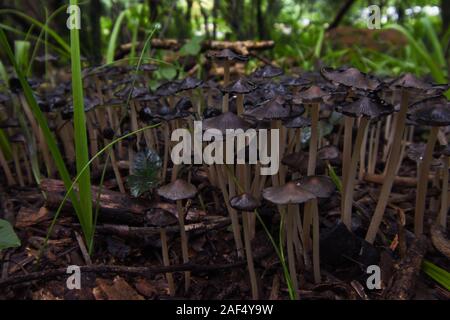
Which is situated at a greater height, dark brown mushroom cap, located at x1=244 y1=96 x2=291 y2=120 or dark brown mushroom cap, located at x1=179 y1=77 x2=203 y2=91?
dark brown mushroom cap, located at x1=179 y1=77 x2=203 y2=91

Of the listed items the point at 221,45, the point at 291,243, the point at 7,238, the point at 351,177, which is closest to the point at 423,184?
the point at 351,177

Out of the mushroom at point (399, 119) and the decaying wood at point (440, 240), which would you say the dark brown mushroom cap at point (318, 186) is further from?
the decaying wood at point (440, 240)

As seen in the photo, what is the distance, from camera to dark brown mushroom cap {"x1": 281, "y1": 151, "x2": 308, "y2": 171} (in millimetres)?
1823

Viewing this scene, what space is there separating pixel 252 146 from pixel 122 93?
914 mm

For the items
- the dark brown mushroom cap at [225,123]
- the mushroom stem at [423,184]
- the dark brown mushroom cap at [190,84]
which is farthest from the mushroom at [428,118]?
the dark brown mushroom cap at [190,84]

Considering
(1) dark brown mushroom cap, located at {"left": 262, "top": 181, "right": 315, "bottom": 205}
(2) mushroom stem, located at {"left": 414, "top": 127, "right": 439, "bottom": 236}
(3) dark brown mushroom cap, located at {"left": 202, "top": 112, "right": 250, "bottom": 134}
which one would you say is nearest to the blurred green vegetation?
(2) mushroom stem, located at {"left": 414, "top": 127, "right": 439, "bottom": 236}

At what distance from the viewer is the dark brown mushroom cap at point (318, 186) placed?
1519 mm

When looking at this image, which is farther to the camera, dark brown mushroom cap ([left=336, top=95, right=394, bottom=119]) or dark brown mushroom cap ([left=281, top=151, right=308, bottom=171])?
dark brown mushroom cap ([left=281, top=151, right=308, bottom=171])

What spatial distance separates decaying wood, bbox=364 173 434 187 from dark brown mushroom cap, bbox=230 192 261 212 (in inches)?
52.6

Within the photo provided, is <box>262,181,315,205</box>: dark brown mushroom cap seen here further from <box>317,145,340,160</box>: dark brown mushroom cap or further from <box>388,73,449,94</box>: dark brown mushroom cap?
<box>388,73,449,94</box>: dark brown mushroom cap

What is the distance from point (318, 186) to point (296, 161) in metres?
0.31

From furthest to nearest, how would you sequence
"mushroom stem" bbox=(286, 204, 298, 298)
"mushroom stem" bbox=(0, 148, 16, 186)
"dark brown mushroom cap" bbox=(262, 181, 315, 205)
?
"mushroom stem" bbox=(0, 148, 16, 186), "mushroom stem" bbox=(286, 204, 298, 298), "dark brown mushroom cap" bbox=(262, 181, 315, 205)

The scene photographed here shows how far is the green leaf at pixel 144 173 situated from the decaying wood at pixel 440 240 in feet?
4.31
